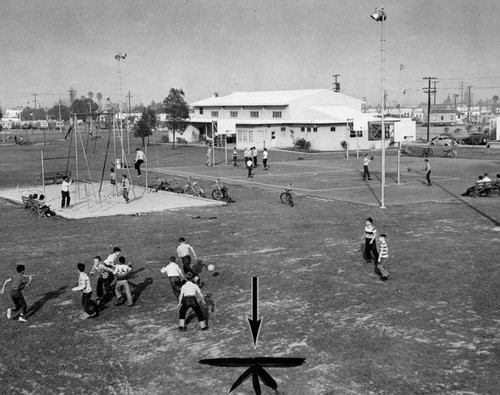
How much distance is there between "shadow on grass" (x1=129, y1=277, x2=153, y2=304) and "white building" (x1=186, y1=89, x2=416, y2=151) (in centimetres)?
4716

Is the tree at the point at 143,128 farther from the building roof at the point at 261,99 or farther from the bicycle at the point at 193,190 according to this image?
the bicycle at the point at 193,190

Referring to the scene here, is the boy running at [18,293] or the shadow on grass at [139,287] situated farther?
the shadow on grass at [139,287]

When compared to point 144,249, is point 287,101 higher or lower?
higher

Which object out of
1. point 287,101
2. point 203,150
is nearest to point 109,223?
point 203,150

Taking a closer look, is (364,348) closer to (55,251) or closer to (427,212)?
(55,251)

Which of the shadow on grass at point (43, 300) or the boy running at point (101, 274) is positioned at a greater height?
the boy running at point (101, 274)

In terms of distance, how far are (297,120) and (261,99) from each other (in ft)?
32.8

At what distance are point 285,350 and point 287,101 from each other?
64277 millimetres

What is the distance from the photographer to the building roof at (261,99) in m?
74.8

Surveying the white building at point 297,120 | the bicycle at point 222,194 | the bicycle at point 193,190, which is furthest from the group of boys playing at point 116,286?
the white building at point 297,120

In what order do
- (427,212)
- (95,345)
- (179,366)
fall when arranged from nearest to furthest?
(179,366) < (95,345) < (427,212)

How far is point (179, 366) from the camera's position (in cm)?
1058

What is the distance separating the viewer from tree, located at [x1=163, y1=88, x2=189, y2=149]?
79.4 metres

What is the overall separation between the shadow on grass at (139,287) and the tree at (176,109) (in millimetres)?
63541
